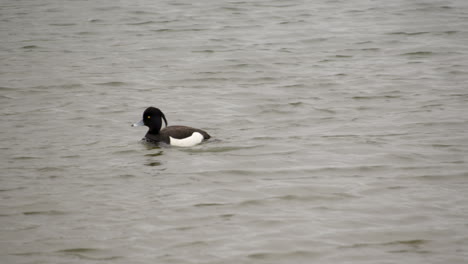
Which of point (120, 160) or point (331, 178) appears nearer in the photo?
point (331, 178)

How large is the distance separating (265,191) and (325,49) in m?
9.46

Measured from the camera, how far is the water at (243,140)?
24.5 ft

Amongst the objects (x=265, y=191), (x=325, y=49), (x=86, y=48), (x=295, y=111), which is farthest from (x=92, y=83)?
(x=265, y=191)

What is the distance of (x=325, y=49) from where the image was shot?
1761 centimetres

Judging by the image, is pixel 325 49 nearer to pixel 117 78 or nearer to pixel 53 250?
pixel 117 78

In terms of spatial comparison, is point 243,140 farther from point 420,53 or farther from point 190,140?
point 420,53

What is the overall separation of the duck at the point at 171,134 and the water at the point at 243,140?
8.1 inches

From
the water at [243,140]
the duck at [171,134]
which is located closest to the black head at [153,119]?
the duck at [171,134]

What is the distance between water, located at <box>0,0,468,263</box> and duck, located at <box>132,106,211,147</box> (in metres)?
0.21

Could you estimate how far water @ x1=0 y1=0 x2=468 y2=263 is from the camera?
24.5 feet

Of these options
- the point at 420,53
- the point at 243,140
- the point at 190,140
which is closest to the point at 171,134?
the point at 190,140

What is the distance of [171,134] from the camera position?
36.0 ft

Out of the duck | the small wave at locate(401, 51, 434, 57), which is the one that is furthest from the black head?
the small wave at locate(401, 51, 434, 57)

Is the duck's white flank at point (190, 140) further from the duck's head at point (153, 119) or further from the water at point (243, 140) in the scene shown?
the duck's head at point (153, 119)
